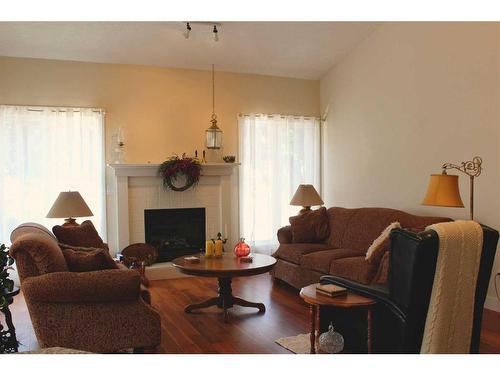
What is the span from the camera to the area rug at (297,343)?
3.45 m

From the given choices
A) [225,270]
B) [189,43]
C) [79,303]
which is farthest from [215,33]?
[79,303]

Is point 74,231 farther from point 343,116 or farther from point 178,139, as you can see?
point 343,116

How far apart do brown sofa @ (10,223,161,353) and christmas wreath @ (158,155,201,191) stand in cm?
300

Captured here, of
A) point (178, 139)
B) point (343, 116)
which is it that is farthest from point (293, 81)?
point (178, 139)

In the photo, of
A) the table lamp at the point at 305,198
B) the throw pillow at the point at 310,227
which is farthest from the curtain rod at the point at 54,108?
the throw pillow at the point at 310,227

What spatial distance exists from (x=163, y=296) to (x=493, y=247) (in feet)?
11.3

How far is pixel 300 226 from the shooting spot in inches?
230

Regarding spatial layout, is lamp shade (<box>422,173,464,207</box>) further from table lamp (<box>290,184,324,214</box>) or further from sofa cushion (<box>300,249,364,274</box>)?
table lamp (<box>290,184,324,214</box>)

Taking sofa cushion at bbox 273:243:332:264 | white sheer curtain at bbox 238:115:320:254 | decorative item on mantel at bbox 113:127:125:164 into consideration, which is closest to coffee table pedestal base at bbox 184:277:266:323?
sofa cushion at bbox 273:243:332:264

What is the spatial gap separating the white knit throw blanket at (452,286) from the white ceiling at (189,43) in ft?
12.0

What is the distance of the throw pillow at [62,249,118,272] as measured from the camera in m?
3.26

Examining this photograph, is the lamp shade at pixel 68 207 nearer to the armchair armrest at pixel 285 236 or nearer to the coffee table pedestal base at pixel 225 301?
the coffee table pedestal base at pixel 225 301

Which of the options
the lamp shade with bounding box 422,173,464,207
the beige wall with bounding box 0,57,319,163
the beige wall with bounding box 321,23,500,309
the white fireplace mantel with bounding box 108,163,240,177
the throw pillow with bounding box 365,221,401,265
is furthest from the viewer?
the white fireplace mantel with bounding box 108,163,240,177

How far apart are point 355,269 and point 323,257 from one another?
1.74 ft
